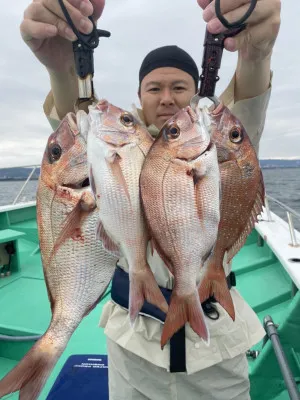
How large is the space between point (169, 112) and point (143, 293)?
109 cm

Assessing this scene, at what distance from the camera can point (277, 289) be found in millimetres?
4238

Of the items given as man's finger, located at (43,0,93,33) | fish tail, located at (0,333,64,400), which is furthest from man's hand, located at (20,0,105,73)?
fish tail, located at (0,333,64,400)

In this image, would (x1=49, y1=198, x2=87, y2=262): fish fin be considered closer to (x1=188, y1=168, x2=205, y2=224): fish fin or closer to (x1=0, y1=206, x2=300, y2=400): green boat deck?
(x1=188, y1=168, x2=205, y2=224): fish fin

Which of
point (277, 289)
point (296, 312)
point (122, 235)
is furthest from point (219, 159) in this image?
point (277, 289)

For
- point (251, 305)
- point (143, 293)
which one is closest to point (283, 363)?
point (143, 293)

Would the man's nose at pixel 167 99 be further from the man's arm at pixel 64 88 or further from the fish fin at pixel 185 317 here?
the fish fin at pixel 185 317

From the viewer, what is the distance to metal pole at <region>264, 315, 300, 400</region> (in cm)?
206

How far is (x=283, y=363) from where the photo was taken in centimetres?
220

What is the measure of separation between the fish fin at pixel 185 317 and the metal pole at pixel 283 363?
1.24 meters

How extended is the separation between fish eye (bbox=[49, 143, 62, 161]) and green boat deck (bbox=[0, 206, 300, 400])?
72.3 inches

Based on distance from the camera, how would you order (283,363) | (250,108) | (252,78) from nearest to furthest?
(252,78) → (250,108) → (283,363)

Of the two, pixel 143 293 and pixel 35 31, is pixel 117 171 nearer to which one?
pixel 143 293

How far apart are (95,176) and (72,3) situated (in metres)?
0.63

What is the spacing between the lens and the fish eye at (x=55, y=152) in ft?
4.53
